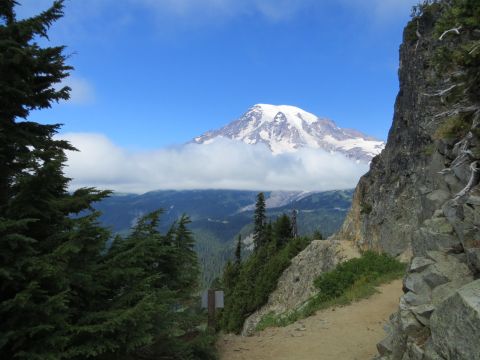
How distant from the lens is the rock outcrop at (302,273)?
121 ft

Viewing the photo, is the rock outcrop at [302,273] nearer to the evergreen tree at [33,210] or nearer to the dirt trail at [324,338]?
the dirt trail at [324,338]

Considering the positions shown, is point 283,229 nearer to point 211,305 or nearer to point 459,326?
point 211,305

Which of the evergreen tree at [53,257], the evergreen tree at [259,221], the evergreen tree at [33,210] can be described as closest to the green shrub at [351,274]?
the evergreen tree at [53,257]

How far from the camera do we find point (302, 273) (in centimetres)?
3947

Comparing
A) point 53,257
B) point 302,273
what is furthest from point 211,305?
point 302,273

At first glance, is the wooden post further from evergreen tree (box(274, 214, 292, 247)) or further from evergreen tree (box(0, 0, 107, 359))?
evergreen tree (box(274, 214, 292, 247))

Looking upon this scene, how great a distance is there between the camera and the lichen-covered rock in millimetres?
5773

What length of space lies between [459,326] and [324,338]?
337 inches

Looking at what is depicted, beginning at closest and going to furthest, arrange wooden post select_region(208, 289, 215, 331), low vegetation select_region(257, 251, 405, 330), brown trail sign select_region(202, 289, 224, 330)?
wooden post select_region(208, 289, 215, 331) < brown trail sign select_region(202, 289, 224, 330) < low vegetation select_region(257, 251, 405, 330)

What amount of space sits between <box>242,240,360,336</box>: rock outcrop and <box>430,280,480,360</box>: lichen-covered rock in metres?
28.9

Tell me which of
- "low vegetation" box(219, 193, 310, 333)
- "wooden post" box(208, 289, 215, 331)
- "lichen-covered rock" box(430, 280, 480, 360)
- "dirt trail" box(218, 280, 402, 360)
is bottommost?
"low vegetation" box(219, 193, 310, 333)

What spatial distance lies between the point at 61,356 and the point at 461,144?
992 centimetres

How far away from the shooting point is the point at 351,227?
4356 cm

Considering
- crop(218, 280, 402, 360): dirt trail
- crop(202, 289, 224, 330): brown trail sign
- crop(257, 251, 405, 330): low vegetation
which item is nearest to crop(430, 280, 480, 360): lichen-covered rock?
crop(218, 280, 402, 360): dirt trail
